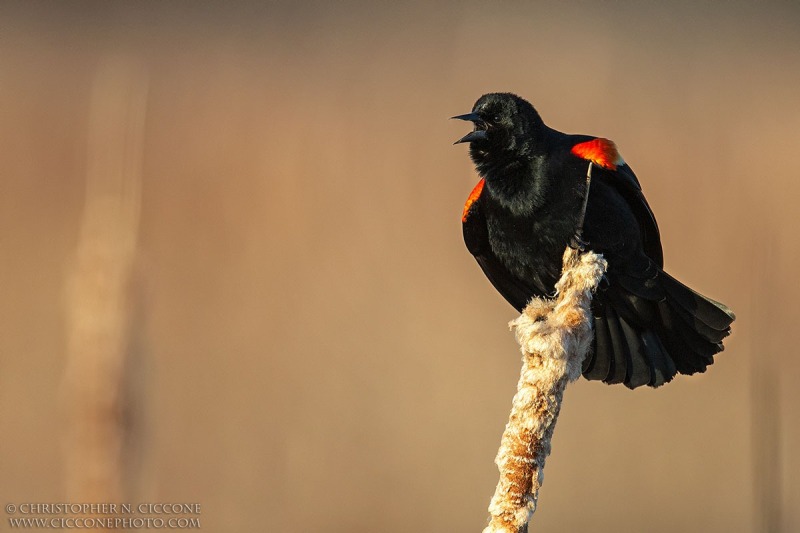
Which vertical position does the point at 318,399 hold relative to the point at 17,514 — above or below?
above

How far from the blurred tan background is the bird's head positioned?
89 centimetres

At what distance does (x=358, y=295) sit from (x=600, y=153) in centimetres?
158

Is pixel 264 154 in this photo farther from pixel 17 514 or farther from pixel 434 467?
pixel 17 514

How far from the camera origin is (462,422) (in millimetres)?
3469

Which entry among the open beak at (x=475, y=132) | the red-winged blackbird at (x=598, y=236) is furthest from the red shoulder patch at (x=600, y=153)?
the open beak at (x=475, y=132)

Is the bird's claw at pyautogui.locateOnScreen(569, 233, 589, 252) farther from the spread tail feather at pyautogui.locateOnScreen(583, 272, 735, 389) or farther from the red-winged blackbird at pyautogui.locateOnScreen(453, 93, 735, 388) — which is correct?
the spread tail feather at pyautogui.locateOnScreen(583, 272, 735, 389)

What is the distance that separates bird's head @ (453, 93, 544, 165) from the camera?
2105mm

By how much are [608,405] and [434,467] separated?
73 cm

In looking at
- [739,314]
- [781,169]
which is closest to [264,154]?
[739,314]

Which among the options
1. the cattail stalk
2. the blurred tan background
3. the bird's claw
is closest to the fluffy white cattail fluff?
the bird's claw

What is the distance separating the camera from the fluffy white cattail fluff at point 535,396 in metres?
1.10

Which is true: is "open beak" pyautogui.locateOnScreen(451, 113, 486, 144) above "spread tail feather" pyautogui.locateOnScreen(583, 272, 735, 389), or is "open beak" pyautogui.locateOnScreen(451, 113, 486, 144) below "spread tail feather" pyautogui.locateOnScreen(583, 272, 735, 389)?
above

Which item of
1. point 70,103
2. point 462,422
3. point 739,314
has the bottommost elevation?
point 462,422

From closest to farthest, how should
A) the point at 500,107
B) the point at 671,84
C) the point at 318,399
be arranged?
the point at 500,107
the point at 318,399
the point at 671,84
